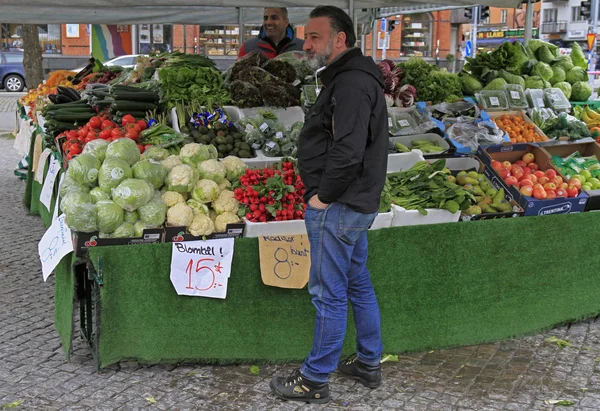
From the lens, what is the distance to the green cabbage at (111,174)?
382cm

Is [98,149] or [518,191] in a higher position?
[98,149]

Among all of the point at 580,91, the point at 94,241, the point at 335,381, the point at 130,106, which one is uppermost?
the point at 580,91

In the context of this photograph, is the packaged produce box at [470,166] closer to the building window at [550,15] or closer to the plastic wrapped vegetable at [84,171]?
the plastic wrapped vegetable at [84,171]

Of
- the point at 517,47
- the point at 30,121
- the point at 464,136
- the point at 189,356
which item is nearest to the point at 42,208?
the point at 30,121

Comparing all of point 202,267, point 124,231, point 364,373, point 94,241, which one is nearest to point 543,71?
point 364,373

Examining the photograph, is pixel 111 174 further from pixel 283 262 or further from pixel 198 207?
pixel 283 262

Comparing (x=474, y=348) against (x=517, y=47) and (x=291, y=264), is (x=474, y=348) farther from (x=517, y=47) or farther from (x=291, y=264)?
(x=517, y=47)

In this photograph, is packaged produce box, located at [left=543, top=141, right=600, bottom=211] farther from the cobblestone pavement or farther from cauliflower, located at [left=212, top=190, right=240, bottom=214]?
cauliflower, located at [left=212, top=190, right=240, bottom=214]

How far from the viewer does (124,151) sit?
407cm

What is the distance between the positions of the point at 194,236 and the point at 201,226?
0.07 m

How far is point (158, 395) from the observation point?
358 centimetres

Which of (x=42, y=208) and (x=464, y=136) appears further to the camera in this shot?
(x=42, y=208)

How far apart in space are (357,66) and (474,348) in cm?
203

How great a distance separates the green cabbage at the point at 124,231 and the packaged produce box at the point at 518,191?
243 centimetres
